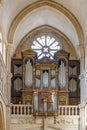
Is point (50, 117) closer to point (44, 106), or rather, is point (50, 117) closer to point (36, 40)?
point (44, 106)

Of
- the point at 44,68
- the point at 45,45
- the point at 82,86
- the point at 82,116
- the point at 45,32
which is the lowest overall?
the point at 82,116

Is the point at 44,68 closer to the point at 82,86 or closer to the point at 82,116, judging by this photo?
the point at 82,86

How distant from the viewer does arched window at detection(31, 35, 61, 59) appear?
33.2m

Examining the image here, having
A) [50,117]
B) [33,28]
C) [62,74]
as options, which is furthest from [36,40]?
[50,117]

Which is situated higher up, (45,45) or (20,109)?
(45,45)

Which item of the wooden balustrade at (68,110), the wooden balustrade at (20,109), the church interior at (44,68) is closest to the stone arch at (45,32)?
the church interior at (44,68)

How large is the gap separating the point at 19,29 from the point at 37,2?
200cm

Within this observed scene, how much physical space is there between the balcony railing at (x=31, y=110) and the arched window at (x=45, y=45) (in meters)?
4.34

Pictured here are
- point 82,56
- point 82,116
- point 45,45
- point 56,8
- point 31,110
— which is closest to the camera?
point 82,116

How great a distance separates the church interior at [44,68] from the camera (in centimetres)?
2909

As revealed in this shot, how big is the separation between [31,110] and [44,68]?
253 cm

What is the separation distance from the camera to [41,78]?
101 feet

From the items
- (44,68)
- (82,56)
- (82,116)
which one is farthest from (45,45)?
(82,116)

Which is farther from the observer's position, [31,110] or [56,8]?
[31,110]
